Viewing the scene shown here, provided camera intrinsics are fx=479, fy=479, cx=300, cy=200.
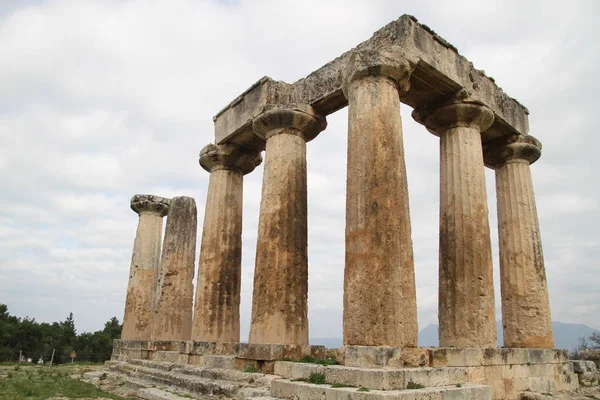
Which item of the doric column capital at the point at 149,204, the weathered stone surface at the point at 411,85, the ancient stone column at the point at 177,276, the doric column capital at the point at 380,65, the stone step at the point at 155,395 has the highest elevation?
the weathered stone surface at the point at 411,85

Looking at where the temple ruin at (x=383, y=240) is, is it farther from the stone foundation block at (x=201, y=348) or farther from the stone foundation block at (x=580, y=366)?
the stone foundation block at (x=580, y=366)

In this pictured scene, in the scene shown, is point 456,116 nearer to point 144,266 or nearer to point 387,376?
point 387,376

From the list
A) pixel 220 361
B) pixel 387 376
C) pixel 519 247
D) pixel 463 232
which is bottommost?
pixel 220 361

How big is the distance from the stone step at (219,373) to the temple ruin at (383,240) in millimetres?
351

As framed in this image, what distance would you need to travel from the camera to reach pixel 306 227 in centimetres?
1389

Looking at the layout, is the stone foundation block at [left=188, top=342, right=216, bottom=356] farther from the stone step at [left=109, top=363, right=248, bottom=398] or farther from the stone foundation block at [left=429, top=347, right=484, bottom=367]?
the stone foundation block at [left=429, top=347, right=484, bottom=367]

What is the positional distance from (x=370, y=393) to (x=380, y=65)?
268 inches

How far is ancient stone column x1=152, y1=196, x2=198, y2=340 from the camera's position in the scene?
19469 millimetres

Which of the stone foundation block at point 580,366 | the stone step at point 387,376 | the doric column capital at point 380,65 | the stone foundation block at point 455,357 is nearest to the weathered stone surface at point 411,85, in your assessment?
the doric column capital at point 380,65

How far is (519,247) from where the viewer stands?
14.5 meters

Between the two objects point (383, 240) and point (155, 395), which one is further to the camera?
point (155, 395)

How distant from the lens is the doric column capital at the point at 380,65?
10656mm

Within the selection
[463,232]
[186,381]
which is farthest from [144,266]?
[463,232]

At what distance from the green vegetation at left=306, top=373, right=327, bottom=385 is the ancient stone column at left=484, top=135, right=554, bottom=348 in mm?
7460
